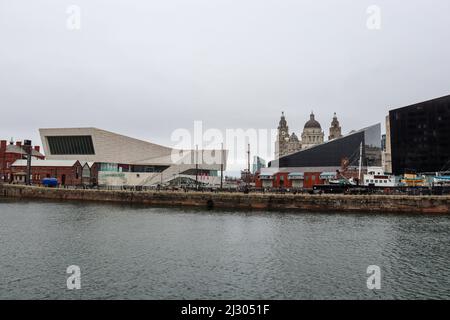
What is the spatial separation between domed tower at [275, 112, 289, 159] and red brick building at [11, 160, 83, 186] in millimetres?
109596

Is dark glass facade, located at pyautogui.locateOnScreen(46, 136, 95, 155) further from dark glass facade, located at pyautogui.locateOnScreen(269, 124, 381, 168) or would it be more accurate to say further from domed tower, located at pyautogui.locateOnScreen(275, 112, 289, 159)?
domed tower, located at pyautogui.locateOnScreen(275, 112, 289, 159)

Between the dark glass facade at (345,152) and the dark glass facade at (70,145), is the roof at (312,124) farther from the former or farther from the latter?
the dark glass facade at (70,145)

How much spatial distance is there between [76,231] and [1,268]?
1212 centimetres

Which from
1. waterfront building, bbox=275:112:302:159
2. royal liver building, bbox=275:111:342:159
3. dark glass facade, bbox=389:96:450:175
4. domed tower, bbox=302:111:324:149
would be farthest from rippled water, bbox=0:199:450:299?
waterfront building, bbox=275:112:302:159

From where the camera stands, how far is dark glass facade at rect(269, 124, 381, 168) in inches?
3307

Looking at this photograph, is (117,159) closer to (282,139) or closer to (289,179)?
(289,179)

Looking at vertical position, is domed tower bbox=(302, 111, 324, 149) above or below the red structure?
above

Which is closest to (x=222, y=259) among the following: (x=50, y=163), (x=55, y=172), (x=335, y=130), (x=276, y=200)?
(x=276, y=200)

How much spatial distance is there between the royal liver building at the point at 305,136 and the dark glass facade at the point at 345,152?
2961 inches

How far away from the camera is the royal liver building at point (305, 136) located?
163m

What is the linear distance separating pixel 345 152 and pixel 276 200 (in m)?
37.2

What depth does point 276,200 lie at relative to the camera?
55.0 m

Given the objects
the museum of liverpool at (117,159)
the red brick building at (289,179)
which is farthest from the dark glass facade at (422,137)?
the museum of liverpool at (117,159)
